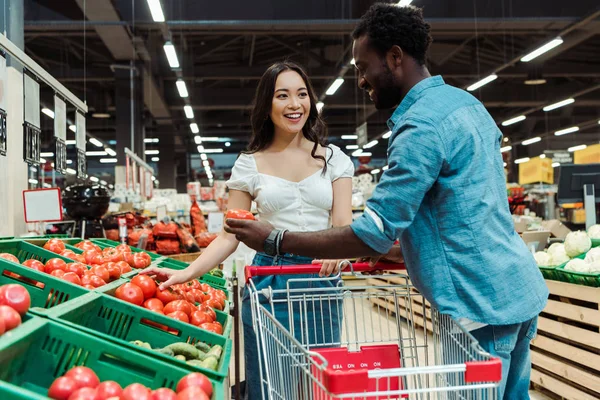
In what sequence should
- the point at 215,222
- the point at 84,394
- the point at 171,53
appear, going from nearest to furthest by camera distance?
the point at 84,394
the point at 215,222
the point at 171,53

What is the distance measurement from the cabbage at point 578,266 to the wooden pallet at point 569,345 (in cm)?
14

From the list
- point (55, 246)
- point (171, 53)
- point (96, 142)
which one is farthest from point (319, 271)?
point (96, 142)

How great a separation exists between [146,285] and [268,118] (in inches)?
33.1

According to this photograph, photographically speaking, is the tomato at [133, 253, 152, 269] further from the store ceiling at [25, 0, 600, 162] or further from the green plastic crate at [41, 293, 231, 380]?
the store ceiling at [25, 0, 600, 162]

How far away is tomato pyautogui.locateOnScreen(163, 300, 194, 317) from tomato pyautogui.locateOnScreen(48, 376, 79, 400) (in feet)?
3.29

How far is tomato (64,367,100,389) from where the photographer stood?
1246mm

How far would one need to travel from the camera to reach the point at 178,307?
2.24 m

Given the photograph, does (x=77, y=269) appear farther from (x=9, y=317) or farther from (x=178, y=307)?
(x=9, y=317)

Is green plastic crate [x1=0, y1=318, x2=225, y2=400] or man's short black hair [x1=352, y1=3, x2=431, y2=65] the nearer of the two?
green plastic crate [x1=0, y1=318, x2=225, y2=400]

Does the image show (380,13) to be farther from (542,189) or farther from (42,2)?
(542,189)

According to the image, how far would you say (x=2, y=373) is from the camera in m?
1.16

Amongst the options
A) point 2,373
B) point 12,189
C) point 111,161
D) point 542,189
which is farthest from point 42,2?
point 111,161

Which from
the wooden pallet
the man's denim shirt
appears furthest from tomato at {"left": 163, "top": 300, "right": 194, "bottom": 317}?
the wooden pallet

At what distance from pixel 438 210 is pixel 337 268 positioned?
1.80 feet
